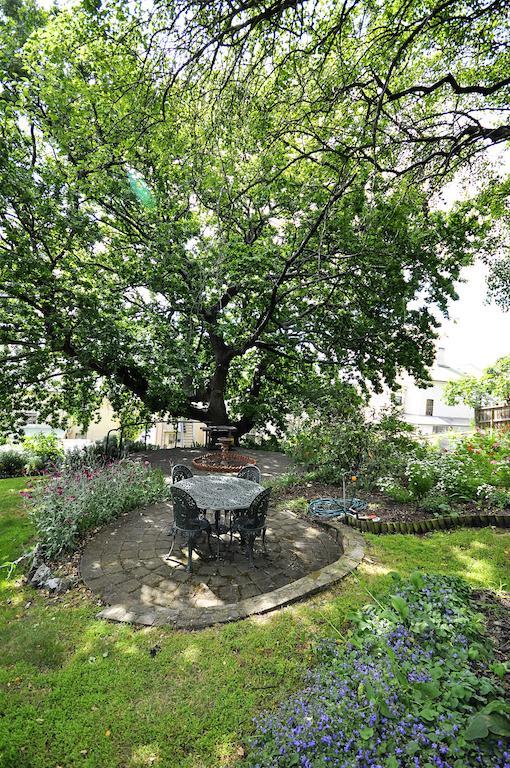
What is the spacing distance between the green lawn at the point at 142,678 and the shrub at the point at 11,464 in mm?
7407

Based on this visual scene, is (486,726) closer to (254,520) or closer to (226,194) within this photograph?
(254,520)

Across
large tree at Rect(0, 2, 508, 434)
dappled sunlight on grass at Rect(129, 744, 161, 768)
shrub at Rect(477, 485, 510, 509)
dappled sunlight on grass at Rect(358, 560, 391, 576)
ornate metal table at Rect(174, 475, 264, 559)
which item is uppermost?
large tree at Rect(0, 2, 508, 434)

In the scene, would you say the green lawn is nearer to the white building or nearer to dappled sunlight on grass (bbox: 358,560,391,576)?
dappled sunlight on grass (bbox: 358,560,391,576)

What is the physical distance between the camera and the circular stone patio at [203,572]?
10.8ft

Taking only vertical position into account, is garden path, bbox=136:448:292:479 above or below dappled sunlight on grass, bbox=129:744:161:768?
above

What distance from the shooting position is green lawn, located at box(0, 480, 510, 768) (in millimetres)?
2008

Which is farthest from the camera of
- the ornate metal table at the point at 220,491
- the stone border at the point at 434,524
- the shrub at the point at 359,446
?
the shrub at the point at 359,446

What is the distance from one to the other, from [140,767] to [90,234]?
7.91 metres

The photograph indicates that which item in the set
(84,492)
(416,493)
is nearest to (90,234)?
(84,492)

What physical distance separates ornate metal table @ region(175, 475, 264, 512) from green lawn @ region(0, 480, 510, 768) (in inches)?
55.8

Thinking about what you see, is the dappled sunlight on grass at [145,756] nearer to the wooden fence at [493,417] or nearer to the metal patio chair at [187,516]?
the metal patio chair at [187,516]

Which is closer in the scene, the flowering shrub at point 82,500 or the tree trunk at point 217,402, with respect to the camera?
the flowering shrub at point 82,500

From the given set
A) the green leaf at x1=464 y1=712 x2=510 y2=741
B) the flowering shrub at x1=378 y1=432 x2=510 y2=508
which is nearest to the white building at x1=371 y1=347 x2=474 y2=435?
the flowering shrub at x1=378 y1=432 x2=510 y2=508

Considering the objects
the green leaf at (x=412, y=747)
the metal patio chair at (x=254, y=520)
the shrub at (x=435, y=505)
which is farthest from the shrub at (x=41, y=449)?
the green leaf at (x=412, y=747)
